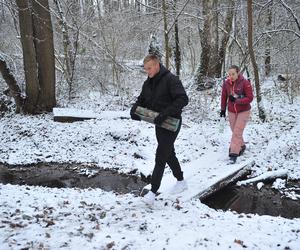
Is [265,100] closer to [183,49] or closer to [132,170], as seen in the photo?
[132,170]

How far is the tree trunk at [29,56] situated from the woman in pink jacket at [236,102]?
773 centimetres

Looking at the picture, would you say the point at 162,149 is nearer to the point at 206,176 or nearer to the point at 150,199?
the point at 150,199

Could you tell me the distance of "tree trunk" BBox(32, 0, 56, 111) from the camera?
13102mm

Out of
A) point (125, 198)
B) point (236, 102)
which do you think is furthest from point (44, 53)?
point (125, 198)

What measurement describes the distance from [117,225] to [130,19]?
1535 cm

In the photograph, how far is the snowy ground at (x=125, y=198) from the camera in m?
4.32

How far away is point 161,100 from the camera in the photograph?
17.6 ft

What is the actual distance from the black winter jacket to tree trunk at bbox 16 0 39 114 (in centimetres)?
855

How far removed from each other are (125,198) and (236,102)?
3.26 meters

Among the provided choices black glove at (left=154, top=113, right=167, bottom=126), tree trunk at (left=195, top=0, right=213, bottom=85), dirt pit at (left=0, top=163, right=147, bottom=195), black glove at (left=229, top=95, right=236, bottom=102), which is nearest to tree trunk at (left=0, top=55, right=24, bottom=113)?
dirt pit at (left=0, top=163, right=147, bottom=195)

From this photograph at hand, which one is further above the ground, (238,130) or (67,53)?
(67,53)

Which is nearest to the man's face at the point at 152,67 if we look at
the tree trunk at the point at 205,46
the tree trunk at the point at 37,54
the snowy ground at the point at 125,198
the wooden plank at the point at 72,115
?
the snowy ground at the point at 125,198

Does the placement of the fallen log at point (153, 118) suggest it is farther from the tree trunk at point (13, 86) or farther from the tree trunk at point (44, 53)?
the tree trunk at point (13, 86)

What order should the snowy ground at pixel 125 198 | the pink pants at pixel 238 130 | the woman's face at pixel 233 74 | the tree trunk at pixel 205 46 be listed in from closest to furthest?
1. the snowy ground at pixel 125 198
2. the woman's face at pixel 233 74
3. the pink pants at pixel 238 130
4. the tree trunk at pixel 205 46
